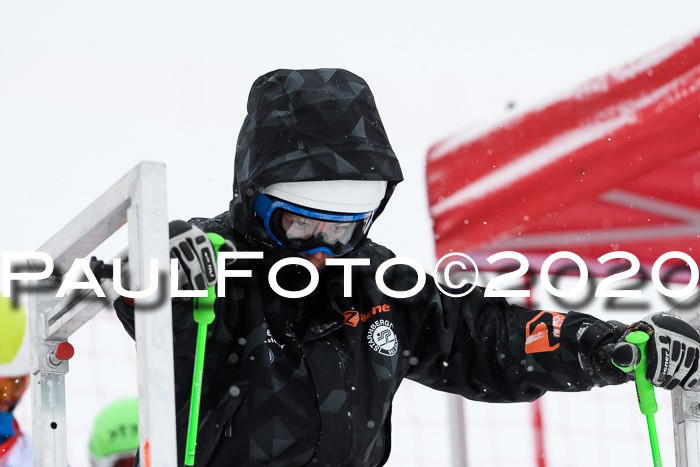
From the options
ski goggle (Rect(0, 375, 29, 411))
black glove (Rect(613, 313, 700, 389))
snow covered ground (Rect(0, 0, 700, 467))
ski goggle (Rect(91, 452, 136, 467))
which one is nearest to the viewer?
black glove (Rect(613, 313, 700, 389))

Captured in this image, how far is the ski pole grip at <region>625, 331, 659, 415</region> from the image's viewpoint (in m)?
2.33

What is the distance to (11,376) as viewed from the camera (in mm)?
4211

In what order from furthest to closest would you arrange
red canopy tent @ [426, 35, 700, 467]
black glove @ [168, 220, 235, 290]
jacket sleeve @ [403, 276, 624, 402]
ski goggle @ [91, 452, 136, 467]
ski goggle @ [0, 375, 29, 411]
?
red canopy tent @ [426, 35, 700, 467] → ski goggle @ [0, 375, 29, 411] → ski goggle @ [91, 452, 136, 467] → jacket sleeve @ [403, 276, 624, 402] → black glove @ [168, 220, 235, 290]

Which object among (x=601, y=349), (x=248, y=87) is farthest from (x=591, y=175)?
(x=248, y=87)

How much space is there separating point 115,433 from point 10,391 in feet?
1.99

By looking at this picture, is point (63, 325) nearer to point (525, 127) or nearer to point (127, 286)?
point (127, 286)

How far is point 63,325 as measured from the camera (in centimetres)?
222

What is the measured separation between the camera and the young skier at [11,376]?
412cm

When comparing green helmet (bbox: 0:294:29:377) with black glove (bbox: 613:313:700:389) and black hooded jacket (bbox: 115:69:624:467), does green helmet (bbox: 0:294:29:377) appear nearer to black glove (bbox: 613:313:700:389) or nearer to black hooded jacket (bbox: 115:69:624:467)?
black hooded jacket (bbox: 115:69:624:467)

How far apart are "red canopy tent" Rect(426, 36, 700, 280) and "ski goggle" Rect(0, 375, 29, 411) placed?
193 centimetres

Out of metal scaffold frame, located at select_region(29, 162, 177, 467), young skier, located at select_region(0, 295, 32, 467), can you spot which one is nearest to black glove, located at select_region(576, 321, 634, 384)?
metal scaffold frame, located at select_region(29, 162, 177, 467)

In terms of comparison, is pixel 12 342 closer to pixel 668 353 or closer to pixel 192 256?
pixel 192 256

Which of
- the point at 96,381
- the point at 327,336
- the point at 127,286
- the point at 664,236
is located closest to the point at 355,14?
the point at 96,381

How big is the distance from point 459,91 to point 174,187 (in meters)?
2.47
